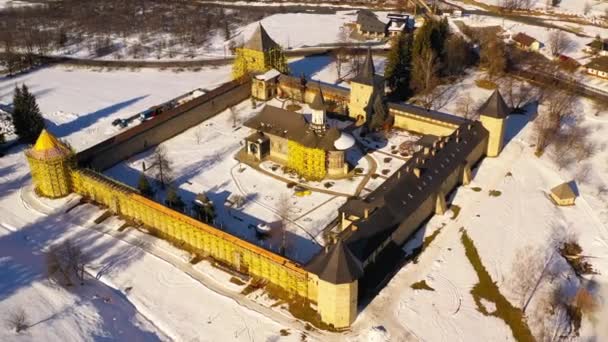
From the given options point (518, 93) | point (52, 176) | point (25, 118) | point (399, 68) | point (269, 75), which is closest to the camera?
point (52, 176)

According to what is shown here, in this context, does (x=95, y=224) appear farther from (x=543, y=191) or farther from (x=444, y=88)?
(x=444, y=88)

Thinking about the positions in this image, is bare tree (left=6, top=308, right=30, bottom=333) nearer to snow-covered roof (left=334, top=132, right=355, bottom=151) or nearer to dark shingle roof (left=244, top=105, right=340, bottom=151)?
dark shingle roof (left=244, top=105, right=340, bottom=151)

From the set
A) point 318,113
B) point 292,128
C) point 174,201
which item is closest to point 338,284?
point 174,201

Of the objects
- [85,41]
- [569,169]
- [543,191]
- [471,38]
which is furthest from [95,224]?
[471,38]

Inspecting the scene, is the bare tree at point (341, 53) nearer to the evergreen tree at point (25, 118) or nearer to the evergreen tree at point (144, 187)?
the evergreen tree at point (144, 187)

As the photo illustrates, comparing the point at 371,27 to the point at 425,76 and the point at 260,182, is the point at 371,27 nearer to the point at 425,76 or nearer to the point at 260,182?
the point at 425,76

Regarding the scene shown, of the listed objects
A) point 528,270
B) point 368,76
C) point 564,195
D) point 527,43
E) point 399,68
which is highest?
point 368,76

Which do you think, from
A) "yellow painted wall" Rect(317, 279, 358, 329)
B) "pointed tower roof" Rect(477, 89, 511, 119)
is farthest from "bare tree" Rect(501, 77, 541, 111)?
"yellow painted wall" Rect(317, 279, 358, 329)
